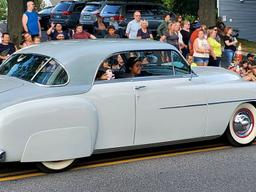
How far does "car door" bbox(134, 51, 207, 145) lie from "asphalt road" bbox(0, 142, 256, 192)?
1.20 feet

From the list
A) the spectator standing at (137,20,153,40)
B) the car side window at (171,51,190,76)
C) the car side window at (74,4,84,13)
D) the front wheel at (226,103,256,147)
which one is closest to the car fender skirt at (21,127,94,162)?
the car side window at (171,51,190,76)

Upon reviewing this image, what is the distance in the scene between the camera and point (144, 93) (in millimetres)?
6785

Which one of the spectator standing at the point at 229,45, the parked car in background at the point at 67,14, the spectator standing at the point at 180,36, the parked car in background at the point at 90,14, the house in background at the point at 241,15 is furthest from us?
the house in background at the point at 241,15

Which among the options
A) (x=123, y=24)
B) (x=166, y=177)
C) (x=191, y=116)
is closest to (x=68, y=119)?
(x=166, y=177)

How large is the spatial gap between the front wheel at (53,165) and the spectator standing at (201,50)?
271 inches

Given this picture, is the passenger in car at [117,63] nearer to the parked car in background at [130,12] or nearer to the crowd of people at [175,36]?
the crowd of people at [175,36]

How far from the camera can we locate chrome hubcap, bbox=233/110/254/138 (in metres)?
7.79

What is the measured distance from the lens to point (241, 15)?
1255 inches

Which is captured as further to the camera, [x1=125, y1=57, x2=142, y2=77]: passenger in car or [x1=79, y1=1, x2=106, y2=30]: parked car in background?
[x1=79, y1=1, x2=106, y2=30]: parked car in background

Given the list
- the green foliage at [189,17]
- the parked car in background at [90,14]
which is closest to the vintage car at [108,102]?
the parked car in background at [90,14]

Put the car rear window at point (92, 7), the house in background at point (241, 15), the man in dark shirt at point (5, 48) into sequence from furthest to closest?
the house in background at point (241, 15), the car rear window at point (92, 7), the man in dark shirt at point (5, 48)

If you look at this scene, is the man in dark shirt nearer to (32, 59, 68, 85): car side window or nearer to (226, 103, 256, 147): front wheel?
(32, 59, 68, 85): car side window

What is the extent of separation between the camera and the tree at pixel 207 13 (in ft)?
60.8

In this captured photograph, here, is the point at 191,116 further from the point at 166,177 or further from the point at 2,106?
the point at 2,106
